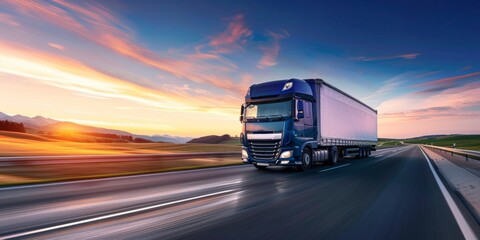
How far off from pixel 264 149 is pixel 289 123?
1.52 metres

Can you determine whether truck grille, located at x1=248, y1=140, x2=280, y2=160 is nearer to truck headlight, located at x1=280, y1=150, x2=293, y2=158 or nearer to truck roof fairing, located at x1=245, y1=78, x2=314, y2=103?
truck headlight, located at x1=280, y1=150, x2=293, y2=158

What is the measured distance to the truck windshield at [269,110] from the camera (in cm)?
1230

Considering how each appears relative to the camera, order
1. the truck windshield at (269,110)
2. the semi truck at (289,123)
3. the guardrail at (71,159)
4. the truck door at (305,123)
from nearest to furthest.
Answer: the guardrail at (71,159)
the semi truck at (289,123)
the truck windshield at (269,110)
the truck door at (305,123)

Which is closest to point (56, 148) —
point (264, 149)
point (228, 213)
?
point (264, 149)

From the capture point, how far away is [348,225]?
4.70m

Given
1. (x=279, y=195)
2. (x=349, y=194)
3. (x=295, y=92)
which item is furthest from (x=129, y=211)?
(x=295, y=92)

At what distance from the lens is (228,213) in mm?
5344

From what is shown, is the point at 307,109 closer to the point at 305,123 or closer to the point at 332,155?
the point at 305,123

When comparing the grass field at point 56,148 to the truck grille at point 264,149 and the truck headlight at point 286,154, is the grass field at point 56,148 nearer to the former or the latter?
the truck grille at point 264,149

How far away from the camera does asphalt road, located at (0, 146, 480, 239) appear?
4.25 metres

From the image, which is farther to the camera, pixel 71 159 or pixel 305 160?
pixel 305 160

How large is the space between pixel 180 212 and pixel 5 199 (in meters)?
4.47

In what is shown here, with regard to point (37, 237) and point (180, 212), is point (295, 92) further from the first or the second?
point (37, 237)

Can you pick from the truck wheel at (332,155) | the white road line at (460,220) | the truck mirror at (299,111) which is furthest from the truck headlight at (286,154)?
the truck wheel at (332,155)
